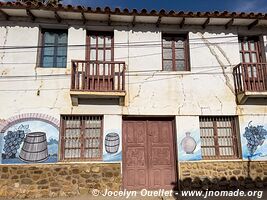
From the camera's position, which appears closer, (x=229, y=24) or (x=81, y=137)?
(x=81, y=137)

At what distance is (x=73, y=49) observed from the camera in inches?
350

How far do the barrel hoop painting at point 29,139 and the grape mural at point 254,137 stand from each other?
236 inches

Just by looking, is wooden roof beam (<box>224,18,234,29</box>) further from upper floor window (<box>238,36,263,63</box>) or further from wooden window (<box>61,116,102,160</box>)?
wooden window (<box>61,116,102,160</box>)

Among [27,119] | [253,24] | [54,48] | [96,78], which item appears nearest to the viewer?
[27,119]

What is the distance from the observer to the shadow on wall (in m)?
8.09

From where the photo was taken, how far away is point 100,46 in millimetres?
9203

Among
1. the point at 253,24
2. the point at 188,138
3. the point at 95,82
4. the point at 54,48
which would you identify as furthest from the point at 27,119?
the point at 253,24

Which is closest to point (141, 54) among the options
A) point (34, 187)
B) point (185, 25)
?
point (185, 25)

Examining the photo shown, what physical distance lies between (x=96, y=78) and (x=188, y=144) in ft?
11.7

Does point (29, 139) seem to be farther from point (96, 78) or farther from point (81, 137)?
point (96, 78)

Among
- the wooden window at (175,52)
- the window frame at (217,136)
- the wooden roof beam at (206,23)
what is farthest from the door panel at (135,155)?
the wooden roof beam at (206,23)

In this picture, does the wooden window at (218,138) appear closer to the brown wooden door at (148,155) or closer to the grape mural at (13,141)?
the brown wooden door at (148,155)

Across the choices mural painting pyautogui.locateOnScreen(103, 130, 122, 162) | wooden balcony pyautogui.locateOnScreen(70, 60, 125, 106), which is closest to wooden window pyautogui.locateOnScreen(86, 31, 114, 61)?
wooden balcony pyautogui.locateOnScreen(70, 60, 125, 106)

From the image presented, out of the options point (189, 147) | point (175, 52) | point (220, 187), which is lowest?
point (220, 187)
